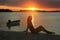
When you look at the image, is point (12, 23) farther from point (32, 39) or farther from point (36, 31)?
point (32, 39)

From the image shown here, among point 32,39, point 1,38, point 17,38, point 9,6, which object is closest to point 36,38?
point 32,39

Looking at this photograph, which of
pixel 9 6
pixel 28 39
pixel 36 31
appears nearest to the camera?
pixel 28 39

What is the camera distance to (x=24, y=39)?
5.98 m

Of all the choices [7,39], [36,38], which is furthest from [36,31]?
[7,39]

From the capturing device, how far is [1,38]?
19.8 feet

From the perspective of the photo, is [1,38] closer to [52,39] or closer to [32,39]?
[32,39]

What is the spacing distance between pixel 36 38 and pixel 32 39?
21 centimetres

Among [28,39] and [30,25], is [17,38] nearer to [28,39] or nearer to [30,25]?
[28,39]

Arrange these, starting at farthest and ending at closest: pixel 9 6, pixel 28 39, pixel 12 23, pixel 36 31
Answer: pixel 9 6, pixel 12 23, pixel 36 31, pixel 28 39

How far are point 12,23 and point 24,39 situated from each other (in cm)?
348

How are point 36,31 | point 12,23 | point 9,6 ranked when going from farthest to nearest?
point 9,6, point 12,23, point 36,31

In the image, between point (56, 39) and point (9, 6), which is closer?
point (56, 39)

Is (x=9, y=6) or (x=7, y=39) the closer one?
(x=7, y=39)

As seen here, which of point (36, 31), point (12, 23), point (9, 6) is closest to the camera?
point (36, 31)
